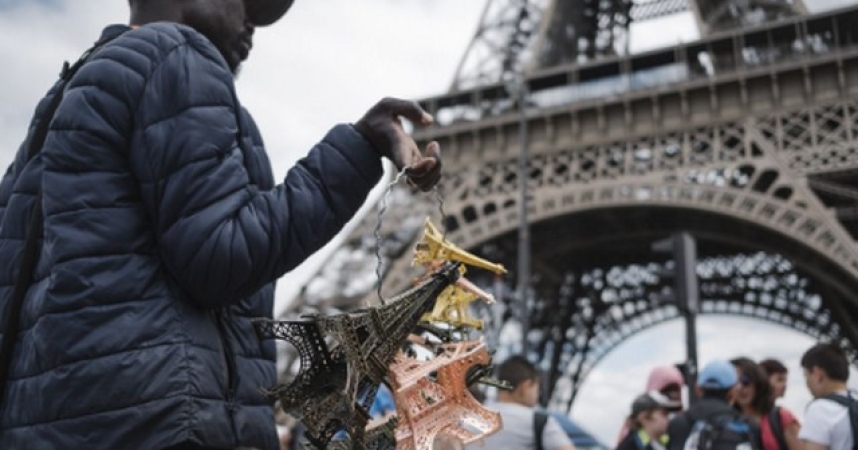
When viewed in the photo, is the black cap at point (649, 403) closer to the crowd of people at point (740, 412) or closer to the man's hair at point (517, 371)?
the crowd of people at point (740, 412)

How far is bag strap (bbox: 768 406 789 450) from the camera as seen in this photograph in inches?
170

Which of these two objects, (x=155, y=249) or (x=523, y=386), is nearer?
(x=155, y=249)

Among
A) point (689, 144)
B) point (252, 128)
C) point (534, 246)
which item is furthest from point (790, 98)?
point (252, 128)

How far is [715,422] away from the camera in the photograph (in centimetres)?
427

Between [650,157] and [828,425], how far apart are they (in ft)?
46.7

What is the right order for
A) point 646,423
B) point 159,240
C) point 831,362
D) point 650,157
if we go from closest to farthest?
point 159,240 → point 831,362 → point 646,423 → point 650,157

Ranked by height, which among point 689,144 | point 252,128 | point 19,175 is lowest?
point 19,175

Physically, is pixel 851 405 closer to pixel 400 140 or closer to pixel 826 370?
pixel 826 370

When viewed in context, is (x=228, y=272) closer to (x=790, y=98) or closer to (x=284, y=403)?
(x=284, y=403)

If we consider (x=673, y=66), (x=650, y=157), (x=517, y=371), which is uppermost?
(x=673, y=66)

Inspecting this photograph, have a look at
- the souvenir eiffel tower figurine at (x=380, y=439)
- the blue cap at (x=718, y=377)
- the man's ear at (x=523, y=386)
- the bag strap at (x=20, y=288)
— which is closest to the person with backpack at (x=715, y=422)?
the blue cap at (x=718, y=377)

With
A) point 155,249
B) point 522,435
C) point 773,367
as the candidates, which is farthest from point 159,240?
point 773,367

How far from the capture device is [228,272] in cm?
147

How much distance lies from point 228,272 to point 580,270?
72.1 feet
